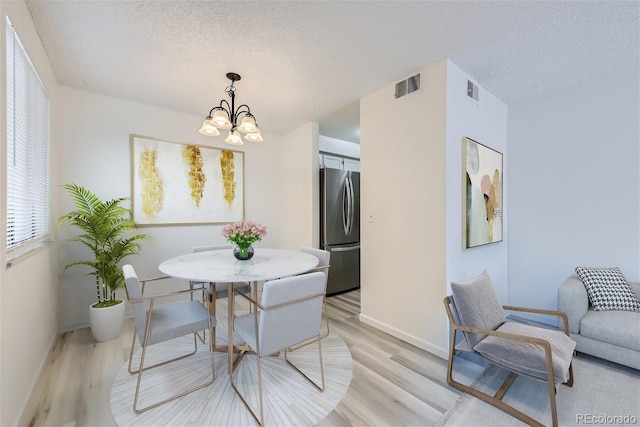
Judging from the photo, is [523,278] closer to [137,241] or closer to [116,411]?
[116,411]

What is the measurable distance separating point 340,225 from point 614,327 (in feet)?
9.27

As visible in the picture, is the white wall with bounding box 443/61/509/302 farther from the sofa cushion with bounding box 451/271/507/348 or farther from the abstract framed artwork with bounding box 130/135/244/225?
the abstract framed artwork with bounding box 130/135/244/225

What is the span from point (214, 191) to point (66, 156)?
60.1 inches

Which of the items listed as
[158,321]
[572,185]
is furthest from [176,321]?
[572,185]

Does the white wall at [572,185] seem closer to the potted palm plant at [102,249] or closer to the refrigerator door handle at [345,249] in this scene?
the refrigerator door handle at [345,249]

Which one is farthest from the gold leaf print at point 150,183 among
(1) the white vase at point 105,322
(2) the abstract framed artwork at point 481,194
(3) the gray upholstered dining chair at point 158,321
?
(2) the abstract framed artwork at point 481,194

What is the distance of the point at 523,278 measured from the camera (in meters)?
3.08

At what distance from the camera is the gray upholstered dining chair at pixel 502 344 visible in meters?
1.47

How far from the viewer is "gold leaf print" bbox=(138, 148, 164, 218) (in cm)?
314

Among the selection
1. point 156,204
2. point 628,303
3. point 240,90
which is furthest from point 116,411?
point 628,303

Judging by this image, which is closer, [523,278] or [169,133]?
[523,278]

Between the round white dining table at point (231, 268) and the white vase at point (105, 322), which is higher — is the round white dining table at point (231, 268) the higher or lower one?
the higher one

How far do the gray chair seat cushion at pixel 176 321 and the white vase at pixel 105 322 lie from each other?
38.3 inches

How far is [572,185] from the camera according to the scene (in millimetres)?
2725
